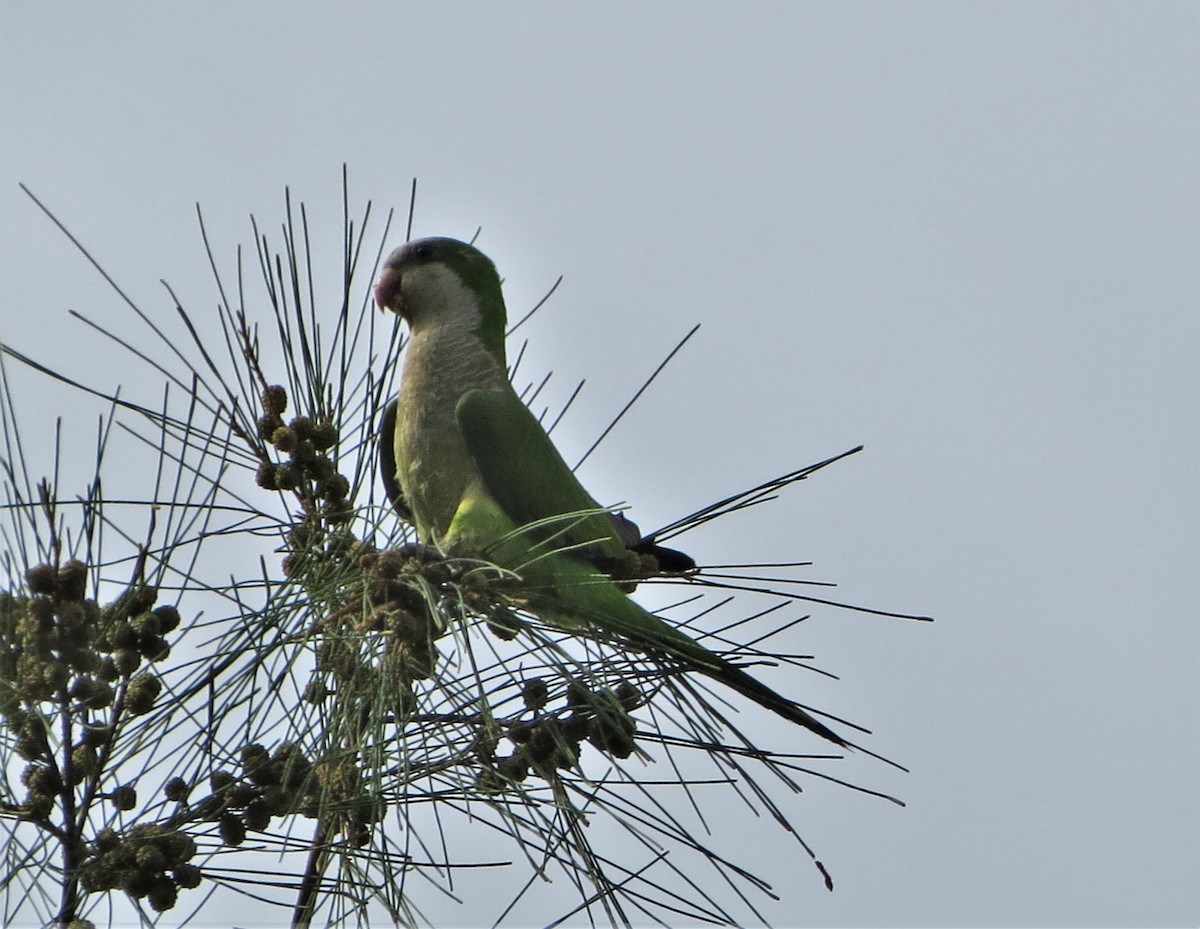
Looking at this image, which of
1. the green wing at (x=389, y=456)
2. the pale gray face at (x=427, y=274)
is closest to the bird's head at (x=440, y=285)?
the pale gray face at (x=427, y=274)

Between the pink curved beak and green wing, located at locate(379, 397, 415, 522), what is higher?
the pink curved beak

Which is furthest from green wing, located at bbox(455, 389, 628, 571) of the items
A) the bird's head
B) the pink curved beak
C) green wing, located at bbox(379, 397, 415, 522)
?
the pink curved beak

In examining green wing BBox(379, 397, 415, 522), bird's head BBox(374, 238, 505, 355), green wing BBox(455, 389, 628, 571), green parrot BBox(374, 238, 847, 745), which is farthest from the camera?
bird's head BBox(374, 238, 505, 355)

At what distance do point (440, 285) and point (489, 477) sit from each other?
782 millimetres

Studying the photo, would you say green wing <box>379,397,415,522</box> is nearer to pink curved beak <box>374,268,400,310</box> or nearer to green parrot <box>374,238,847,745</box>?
green parrot <box>374,238,847,745</box>

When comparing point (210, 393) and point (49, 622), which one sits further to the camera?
point (210, 393)

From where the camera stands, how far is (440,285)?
3.87 m

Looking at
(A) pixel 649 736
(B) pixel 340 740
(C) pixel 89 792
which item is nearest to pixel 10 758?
(C) pixel 89 792

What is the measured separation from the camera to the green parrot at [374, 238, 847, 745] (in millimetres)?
2678

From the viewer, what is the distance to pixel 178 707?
2.18 m

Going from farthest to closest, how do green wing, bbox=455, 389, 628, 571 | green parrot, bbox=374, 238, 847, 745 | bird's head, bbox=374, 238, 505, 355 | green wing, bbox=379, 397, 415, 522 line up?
1. bird's head, bbox=374, 238, 505, 355
2. green wing, bbox=379, 397, 415, 522
3. green wing, bbox=455, 389, 628, 571
4. green parrot, bbox=374, 238, 847, 745

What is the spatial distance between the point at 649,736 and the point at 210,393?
3.37 ft

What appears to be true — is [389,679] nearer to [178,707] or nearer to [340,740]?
[340,740]

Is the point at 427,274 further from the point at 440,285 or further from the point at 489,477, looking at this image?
the point at 489,477
